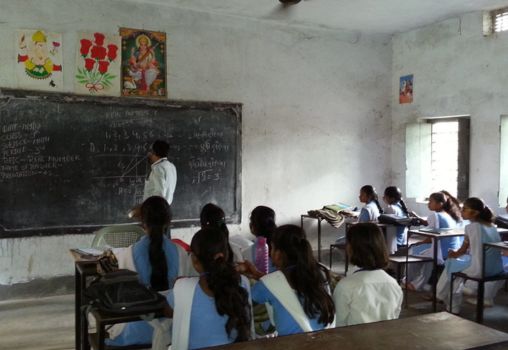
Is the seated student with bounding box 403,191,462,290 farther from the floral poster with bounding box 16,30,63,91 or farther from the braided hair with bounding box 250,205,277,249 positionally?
the floral poster with bounding box 16,30,63,91

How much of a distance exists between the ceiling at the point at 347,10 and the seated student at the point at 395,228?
1827 millimetres

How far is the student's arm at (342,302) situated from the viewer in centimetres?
206

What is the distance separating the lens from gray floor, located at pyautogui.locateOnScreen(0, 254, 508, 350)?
3420mm

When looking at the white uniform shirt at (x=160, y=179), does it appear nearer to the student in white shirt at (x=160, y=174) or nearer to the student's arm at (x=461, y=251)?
the student in white shirt at (x=160, y=174)

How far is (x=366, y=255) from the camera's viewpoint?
210cm

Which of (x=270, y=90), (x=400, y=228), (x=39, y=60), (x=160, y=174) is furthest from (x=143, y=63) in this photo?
(x=400, y=228)

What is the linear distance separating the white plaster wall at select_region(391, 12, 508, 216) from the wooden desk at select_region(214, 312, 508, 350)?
153 inches

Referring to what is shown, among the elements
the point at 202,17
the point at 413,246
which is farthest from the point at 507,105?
the point at 202,17

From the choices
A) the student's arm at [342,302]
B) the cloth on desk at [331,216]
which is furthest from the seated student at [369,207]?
the student's arm at [342,302]

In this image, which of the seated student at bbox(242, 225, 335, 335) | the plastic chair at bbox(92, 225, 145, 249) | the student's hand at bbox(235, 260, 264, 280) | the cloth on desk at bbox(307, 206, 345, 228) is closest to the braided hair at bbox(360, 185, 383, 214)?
the cloth on desk at bbox(307, 206, 345, 228)

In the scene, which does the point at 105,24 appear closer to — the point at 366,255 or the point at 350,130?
the point at 350,130

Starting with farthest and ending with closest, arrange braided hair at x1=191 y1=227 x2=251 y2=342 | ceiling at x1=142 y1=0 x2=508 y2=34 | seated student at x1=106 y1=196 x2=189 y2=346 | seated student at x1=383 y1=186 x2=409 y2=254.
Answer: ceiling at x1=142 y1=0 x2=508 y2=34, seated student at x1=383 y1=186 x2=409 y2=254, seated student at x1=106 y1=196 x2=189 y2=346, braided hair at x1=191 y1=227 x2=251 y2=342

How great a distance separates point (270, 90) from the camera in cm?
556

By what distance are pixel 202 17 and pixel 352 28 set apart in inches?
71.5
